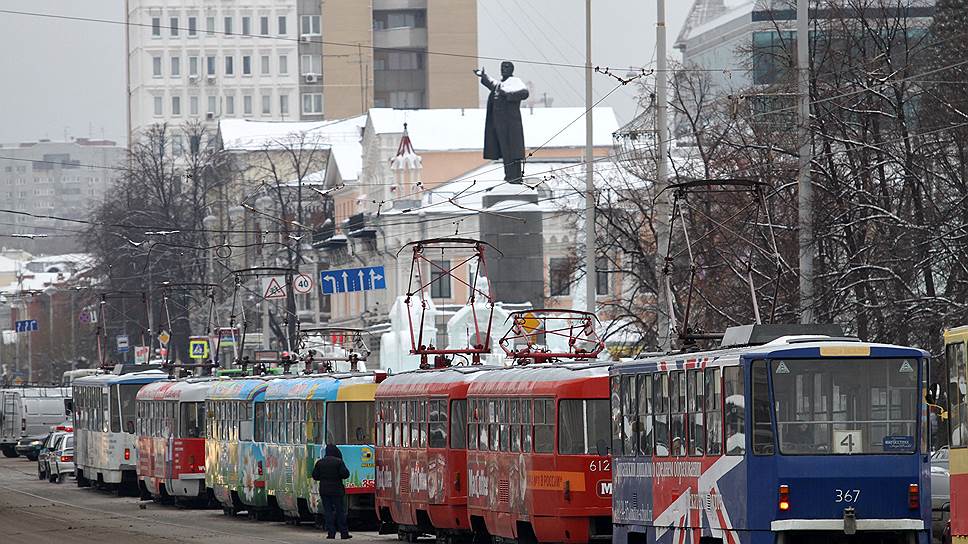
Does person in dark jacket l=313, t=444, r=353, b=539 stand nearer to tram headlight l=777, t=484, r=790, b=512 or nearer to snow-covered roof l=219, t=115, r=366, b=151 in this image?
tram headlight l=777, t=484, r=790, b=512

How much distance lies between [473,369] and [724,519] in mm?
10606

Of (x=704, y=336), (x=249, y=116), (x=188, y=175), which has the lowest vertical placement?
(x=704, y=336)

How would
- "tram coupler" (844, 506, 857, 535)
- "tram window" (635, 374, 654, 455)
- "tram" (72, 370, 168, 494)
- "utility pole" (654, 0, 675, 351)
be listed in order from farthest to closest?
1. "tram" (72, 370, 168, 494)
2. "utility pole" (654, 0, 675, 351)
3. "tram window" (635, 374, 654, 455)
4. "tram coupler" (844, 506, 857, 535)

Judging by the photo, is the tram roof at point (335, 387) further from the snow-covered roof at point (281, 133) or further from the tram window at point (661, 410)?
the snow-covered roof at point (281, 133)

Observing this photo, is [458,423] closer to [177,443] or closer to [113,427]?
[177,443]

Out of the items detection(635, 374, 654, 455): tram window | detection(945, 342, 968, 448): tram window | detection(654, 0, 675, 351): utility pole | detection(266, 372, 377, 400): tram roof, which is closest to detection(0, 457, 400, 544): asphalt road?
detection(266, 372, 377, 400): tram roof

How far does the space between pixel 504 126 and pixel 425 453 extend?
225 ft

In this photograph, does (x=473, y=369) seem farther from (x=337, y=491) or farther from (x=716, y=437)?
(x=716, y=437)

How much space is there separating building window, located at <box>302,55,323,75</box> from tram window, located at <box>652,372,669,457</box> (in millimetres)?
162767

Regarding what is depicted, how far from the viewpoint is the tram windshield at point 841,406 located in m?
17.8

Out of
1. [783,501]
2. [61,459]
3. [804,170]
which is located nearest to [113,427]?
[61,459]

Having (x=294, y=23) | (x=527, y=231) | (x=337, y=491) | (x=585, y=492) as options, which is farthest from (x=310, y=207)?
(x=585, y=492)

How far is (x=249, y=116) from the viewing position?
184m

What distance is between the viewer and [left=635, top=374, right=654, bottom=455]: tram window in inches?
807
